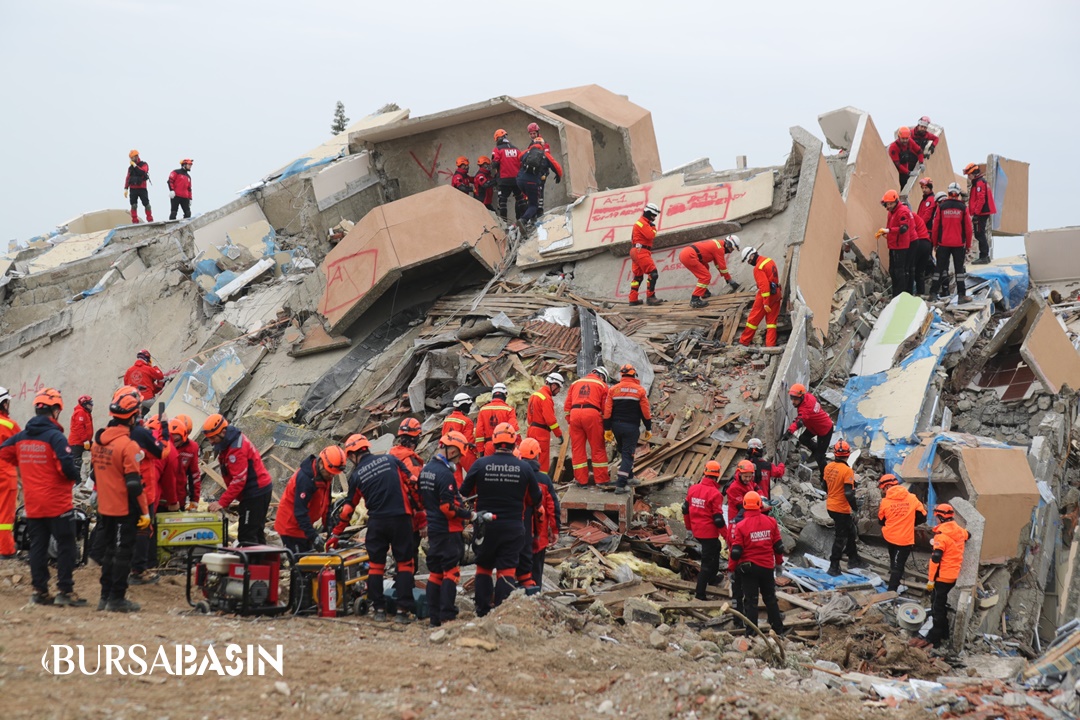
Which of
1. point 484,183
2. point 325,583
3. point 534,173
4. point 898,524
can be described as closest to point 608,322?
point 534,173

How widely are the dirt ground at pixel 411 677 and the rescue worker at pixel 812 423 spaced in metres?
4.61

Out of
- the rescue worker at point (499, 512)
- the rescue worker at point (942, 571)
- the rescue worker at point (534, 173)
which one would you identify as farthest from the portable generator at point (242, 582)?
the rescue worker at point (534, 173)

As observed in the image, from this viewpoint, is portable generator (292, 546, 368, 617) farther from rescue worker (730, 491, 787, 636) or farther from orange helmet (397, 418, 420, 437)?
rescue worker (730, 491, 787, 636)

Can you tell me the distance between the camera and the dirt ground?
5711 millimetres

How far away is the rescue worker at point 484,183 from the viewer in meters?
18.7

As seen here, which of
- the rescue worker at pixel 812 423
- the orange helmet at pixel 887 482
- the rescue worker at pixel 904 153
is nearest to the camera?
the orange helmet at pixel 887 482

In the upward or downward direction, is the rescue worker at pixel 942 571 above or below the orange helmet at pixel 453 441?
below

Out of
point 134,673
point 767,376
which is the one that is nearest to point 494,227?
point 767,376

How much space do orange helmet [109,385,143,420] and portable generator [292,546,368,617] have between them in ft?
5.60

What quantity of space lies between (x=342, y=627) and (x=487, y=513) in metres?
1.36

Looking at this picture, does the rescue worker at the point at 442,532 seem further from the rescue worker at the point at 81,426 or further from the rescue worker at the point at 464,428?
the rescue worker at the point at 81,426

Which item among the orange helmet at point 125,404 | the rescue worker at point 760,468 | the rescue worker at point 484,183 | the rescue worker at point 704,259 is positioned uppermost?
the rescue worker at point 484,183

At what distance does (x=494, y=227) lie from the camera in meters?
17.4

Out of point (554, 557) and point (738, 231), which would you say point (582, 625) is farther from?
point (738, 231)
